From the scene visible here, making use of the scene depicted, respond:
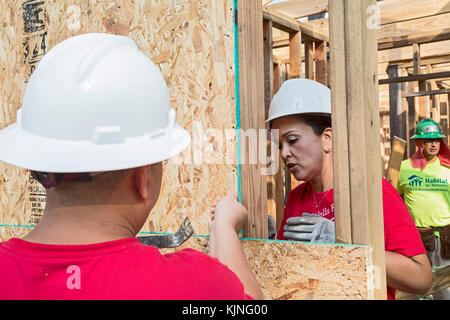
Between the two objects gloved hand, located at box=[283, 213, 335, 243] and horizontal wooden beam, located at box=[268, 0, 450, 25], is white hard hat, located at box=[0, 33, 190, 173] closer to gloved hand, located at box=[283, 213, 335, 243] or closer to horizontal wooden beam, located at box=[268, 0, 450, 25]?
gloved hand, located at box=[283, 213, 335, 243]

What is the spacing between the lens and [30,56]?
3.18 meters

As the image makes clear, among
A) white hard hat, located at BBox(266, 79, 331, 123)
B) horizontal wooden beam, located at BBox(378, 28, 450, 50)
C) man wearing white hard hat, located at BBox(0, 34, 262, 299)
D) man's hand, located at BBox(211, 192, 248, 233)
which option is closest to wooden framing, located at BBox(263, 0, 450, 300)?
horizontal wooden beam, located at BBox(378, 28, 450, 50)

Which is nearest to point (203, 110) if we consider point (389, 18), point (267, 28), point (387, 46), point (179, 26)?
point (179, 26)

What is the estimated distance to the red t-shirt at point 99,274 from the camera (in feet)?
3.72

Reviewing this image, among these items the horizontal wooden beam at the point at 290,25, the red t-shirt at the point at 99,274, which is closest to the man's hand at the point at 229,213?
the red t-shirt at the point at 99,274

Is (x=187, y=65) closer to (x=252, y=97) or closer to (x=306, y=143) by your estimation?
(x=252, y=97)

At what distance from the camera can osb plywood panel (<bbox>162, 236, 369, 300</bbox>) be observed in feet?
6.59

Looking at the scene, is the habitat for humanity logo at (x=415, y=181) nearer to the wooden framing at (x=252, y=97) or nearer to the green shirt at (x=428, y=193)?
the green shirt at (x=428, y=193)

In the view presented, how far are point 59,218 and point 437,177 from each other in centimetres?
669

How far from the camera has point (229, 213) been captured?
6.93 ft

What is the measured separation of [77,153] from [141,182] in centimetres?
20

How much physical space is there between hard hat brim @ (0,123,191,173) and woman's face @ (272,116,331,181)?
1561mm

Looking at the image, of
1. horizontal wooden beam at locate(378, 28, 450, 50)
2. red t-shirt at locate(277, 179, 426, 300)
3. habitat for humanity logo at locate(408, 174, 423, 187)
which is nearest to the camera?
red t-shirt at locate(277, 179, 426, 300)

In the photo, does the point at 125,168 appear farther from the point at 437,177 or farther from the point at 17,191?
the point at 437,177
